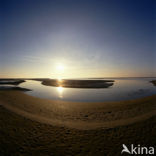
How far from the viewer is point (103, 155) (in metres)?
4.06

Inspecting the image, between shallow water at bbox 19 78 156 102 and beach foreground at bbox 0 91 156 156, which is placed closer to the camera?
beach foreground at bbox 0 91 156 156

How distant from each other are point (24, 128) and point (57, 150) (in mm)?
3371

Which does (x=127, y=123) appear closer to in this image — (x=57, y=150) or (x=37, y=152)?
(x=57, y=150)

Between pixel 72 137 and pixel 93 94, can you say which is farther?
pixel 93 94

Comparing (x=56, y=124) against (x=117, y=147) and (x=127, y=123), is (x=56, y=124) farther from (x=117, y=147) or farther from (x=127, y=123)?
(x=127, y=123)

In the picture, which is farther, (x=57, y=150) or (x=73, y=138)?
(x=73, y=138)

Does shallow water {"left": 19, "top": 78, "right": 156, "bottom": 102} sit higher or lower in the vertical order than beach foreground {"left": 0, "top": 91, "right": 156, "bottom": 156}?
higher

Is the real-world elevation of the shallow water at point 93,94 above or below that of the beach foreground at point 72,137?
above

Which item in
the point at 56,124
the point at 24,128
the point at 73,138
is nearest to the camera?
Result: the point at 73,138

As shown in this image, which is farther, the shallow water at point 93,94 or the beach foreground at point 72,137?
the shallow water at point 93,94

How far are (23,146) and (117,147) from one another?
4.95 metres

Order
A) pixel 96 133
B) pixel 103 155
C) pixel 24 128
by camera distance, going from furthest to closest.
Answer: pixel 24 128
pixel 96 133
pixel 103 155

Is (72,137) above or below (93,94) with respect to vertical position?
below

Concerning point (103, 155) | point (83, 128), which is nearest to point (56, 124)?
point (83, 128)
